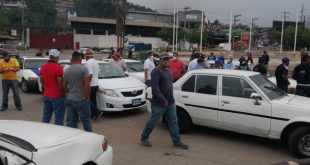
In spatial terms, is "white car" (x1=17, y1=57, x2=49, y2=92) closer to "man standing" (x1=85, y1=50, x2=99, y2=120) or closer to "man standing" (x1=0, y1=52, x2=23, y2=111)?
"man standing" (x1=0, y1=52, x2=23, y2=111)

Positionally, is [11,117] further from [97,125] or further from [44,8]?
[44,8]

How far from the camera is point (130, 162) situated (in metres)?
6.04

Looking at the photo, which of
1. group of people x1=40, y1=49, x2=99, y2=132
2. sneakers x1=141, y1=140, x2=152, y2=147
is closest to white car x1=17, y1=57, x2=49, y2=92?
group of people x1=40, y1=49, x2=99, y2=132

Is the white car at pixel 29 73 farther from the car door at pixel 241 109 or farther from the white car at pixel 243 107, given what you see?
the car door at pixel 241 109

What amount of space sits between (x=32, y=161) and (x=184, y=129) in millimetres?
4728

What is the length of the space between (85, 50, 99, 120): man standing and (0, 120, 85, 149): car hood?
450cm

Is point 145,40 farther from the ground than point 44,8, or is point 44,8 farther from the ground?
point 44,8

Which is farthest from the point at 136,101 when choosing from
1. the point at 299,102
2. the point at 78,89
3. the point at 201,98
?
the point at 299,102

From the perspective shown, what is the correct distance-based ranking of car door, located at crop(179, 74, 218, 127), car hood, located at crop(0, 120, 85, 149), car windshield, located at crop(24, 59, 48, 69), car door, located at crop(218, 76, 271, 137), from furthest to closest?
car windshield, located at crop(24, 59, 48, 69)
car door, located at crop(179, 74, 218, 127)
car door, located at crop(218, 76, 271, 137)
car hood, located at crop(0, 120, 85, 149)

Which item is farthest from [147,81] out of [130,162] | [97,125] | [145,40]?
[145,40]

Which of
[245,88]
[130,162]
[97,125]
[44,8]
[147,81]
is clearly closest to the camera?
[130,162]

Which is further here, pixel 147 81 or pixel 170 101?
pixel 147 81

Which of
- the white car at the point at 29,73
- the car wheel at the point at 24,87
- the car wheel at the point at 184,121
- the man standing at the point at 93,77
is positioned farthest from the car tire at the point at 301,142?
the car wheel at the point at 24,87

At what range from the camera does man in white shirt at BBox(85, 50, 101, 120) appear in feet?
29.0
